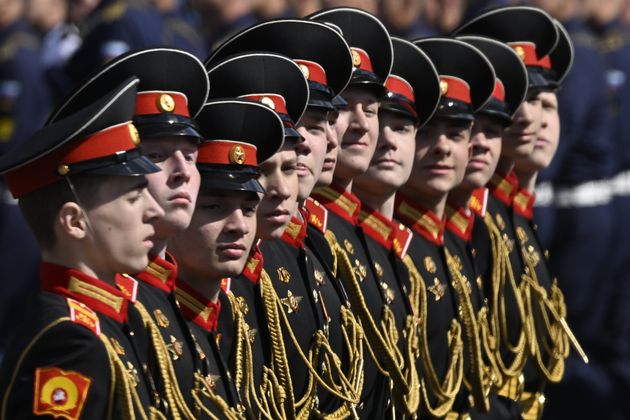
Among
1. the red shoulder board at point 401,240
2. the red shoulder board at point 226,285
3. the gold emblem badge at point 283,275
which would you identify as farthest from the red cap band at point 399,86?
the red shoulder board at point 226,285

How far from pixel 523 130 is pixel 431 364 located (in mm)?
1795

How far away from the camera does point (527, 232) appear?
1056 cm

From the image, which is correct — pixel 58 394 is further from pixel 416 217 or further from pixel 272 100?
pixel 416 217

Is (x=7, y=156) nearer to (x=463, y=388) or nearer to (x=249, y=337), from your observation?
(x=249, y=337)

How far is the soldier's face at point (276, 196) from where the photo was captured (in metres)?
7.16

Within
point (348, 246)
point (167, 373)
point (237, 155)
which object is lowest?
point (348, 246)

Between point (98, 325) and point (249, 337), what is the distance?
140 cm

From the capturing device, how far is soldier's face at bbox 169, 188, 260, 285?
6703 millimetres

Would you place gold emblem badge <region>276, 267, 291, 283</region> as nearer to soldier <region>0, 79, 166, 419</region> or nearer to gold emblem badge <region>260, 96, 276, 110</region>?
gold emblem badge <region>260, 96, 276, 110</region>

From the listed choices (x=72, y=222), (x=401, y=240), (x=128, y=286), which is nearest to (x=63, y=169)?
(x=72, y=222)

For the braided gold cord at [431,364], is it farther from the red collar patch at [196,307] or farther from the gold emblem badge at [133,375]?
A: the gold emblem badge at [133,375]

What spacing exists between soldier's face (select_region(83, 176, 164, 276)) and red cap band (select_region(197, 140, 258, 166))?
0.90 m

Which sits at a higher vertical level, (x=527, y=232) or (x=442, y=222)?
(x=442, y=222)

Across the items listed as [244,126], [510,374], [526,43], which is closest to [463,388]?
[510,374]
